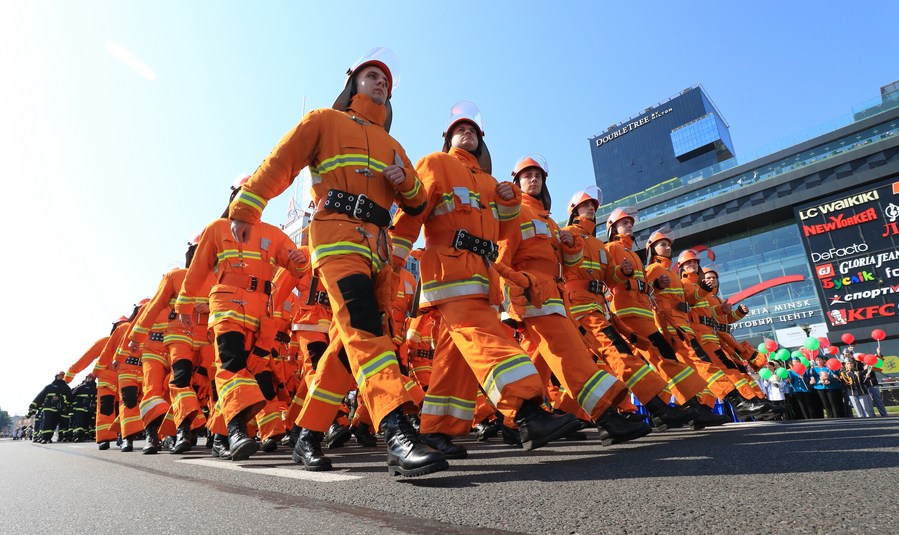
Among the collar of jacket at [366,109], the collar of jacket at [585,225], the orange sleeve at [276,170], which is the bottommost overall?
the orange sleeve at [276,170]

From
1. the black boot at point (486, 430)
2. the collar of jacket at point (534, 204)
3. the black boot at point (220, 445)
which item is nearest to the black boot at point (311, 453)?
the black boot at point (220, 445)

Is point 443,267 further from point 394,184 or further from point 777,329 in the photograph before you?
point 777,329

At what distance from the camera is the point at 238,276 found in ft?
14.9

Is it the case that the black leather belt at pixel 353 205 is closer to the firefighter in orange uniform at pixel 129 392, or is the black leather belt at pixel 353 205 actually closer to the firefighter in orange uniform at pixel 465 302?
the firefighter in orange uniform at pixel 465 302

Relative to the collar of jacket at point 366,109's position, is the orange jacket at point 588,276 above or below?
below

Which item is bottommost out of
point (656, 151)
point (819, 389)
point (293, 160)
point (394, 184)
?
point (819, 389)

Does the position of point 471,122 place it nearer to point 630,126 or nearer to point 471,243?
point 471,243

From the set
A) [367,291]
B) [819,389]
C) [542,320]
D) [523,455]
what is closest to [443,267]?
[367,291]

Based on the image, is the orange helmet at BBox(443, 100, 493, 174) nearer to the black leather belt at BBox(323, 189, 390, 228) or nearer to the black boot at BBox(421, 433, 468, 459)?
the black leather belt at BBox(323, 189, 390, 228)

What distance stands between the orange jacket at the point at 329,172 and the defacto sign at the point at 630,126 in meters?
97.6

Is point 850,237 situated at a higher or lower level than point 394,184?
higher

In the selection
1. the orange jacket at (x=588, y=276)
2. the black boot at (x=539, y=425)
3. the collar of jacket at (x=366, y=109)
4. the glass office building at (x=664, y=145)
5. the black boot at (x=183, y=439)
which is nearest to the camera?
the black boot at (x=539, y=425)

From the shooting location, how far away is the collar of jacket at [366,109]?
331 centimetres

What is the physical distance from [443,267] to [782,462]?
1.90m
